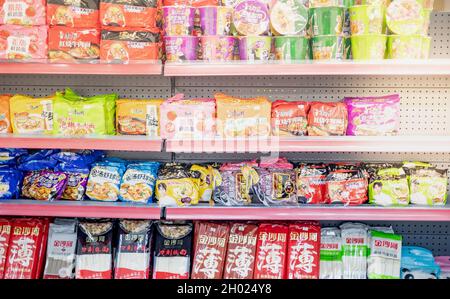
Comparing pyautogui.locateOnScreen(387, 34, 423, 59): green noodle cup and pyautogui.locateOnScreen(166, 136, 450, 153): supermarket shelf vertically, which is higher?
pyautogui.locateOnScreen(387, 34, 423, 59): green noodle cup

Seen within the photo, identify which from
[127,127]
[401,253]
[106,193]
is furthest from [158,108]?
[401,253]

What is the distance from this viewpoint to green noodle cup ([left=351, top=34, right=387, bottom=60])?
257 cm

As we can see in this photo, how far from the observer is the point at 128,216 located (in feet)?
8.93

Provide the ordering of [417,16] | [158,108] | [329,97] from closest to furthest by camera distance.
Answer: [417,16], [158,108], [329,97]

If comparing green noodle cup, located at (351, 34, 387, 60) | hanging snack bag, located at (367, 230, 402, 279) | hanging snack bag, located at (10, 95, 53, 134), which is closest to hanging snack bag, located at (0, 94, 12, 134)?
hanging snack bag, located at (10, 95, 53, 134)

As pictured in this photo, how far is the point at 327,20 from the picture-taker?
8.48 feet

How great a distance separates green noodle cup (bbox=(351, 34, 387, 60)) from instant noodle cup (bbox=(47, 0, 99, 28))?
131cm

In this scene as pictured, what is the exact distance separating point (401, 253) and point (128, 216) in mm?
1515

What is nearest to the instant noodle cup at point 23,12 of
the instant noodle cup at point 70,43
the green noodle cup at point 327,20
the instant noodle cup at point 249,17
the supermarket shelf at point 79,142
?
the instant noodle cup at point 70,43

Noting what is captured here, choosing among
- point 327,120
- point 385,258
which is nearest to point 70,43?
point 327,120

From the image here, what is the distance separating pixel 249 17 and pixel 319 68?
0.43 metres

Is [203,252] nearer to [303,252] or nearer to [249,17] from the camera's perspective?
[303,252]

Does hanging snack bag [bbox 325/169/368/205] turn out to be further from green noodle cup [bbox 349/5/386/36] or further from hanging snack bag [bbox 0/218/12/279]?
hanging snack bag [bbox 0/218/12/279]
